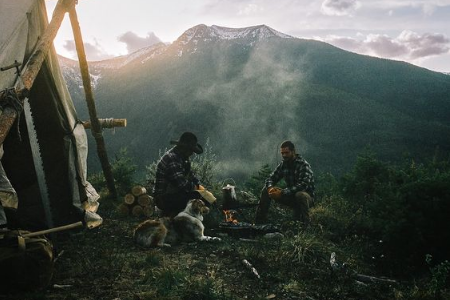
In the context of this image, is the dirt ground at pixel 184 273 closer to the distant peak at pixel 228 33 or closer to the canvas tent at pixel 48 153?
the canvas tent at pixel 48 153

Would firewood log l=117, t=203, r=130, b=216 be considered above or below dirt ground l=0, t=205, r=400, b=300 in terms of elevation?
below

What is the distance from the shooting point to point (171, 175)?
644 centimetres

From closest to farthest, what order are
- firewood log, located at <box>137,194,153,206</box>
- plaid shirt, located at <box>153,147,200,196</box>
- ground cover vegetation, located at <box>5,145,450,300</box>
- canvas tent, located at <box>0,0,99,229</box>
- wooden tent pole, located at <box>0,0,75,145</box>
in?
1. wooden tent pole, located at <box>0,0,75,145</box>
2. ground cover vegetation, located at <box>5,145,450,300</box>
3. canvas tent, located at <box>0,0,99,229</box>
4. plaid shirt, located at <box>153,147,200,196</box>
5. firewood log, located at <box>137,194,153,206</box>

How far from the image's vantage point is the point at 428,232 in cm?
488

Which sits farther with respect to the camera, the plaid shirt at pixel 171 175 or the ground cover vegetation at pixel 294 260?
the plaid shirt at pixel 171 175

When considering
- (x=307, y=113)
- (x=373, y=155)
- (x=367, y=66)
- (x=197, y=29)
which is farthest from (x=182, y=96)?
(x=373, y=155)

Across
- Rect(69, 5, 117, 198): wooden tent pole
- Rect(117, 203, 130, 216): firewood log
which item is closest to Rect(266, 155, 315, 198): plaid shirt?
Rect(117, 203, 130, 216): firewood log

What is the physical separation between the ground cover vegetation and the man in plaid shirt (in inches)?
17.5

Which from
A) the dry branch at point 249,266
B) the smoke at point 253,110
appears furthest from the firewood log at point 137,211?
the smoke at point 253,110

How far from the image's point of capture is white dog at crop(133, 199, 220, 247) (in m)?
5.40

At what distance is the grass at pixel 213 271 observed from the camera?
3.63 meters

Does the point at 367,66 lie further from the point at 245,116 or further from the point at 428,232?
the point at 428,232

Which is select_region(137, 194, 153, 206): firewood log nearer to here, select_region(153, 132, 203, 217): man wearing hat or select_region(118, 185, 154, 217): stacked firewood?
select_region(118, 185, 154, 217): stacked firewood

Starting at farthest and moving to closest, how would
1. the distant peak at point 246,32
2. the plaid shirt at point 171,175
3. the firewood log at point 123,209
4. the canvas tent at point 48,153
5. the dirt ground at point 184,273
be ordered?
the distant peak at point 246,32 → the firewood log at point 123,209 → the plaid shirt at point 171,175 → the canvas tent at point 48,153 → the dirt ground at point 184,273
